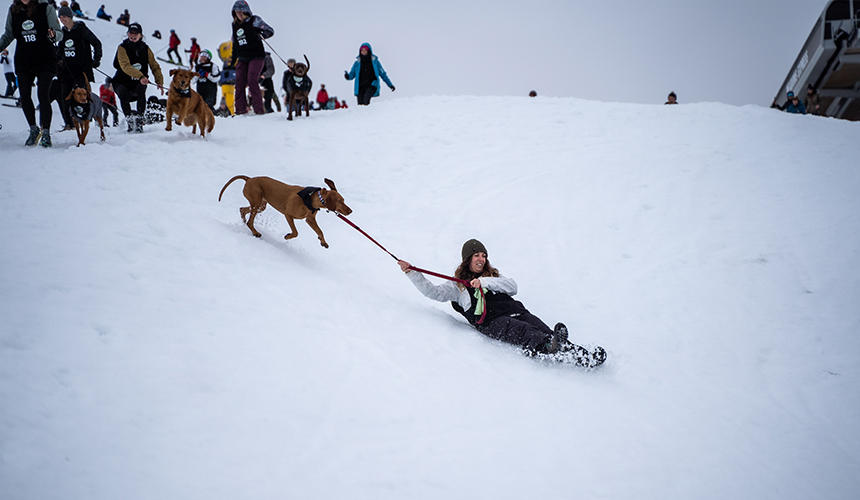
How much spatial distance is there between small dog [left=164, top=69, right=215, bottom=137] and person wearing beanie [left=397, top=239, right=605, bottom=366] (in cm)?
436

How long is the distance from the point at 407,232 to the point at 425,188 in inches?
51.8

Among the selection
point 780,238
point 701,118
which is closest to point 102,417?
point 780,238

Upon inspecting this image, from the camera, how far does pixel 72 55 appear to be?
5.65 m

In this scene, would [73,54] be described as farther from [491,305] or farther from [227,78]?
[491,305]

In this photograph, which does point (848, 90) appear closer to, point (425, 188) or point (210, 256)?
point (425, 188)

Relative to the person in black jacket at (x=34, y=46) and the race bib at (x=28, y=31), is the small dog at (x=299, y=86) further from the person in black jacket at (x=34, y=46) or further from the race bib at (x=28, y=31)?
the race bib at (x=28, y=31)

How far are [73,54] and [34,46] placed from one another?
682 millimetres

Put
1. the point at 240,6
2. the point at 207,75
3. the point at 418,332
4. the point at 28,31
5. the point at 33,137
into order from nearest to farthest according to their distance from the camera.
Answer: the point at 418,332, the point at 28,31, the point at 33,137, the point at 240,6, the point at 207,75

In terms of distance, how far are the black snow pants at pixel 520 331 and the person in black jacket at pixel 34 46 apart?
5.63m

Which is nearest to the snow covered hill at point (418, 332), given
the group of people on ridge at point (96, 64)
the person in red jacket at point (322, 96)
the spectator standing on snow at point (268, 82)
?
the group of people on ridge at point (96, 64)

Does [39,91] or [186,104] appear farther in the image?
[186,104]

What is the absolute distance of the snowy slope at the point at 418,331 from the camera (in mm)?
1688

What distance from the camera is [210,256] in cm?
310

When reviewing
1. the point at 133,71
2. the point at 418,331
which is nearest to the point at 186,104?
the point at 133,71
